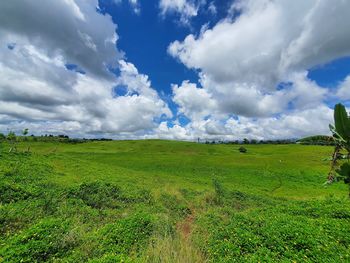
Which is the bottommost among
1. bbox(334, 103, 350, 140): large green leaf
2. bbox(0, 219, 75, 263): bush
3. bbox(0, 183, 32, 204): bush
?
bbox(0, 219, 75, 263): bush

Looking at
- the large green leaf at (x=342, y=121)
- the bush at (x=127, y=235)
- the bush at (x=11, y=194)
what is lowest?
the bush at (x=127, y=235)

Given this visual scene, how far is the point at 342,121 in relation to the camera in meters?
4.74

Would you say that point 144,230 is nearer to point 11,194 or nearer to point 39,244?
point 39,244

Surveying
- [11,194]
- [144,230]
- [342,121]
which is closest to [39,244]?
[144,230]

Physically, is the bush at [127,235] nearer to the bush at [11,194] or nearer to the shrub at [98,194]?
the shrub at [98,194]

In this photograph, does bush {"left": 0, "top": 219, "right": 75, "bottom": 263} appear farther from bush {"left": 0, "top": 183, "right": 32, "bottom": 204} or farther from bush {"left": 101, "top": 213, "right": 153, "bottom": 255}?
bush {"left": 0, "top": 183, "right": 32, "bottom": 204}

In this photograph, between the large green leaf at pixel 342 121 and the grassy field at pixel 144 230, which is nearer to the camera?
the large green leaf at pixel 342 121

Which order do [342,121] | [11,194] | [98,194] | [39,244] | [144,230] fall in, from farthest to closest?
[98,194], [11,194], [144,230], [39,244], [342,121]

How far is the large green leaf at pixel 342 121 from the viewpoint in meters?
4.70

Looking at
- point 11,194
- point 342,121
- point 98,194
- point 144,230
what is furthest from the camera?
point 98,194

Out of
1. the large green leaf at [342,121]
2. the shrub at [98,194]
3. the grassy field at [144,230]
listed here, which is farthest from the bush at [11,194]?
the large green leaf at [342,121]

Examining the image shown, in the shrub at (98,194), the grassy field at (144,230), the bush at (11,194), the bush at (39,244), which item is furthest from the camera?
the shrub at (98,194)

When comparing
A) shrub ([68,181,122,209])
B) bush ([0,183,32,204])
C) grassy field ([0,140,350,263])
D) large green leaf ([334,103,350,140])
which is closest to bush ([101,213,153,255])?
grassy field ([0,140,350,263])

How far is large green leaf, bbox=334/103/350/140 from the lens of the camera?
15.4 feet
